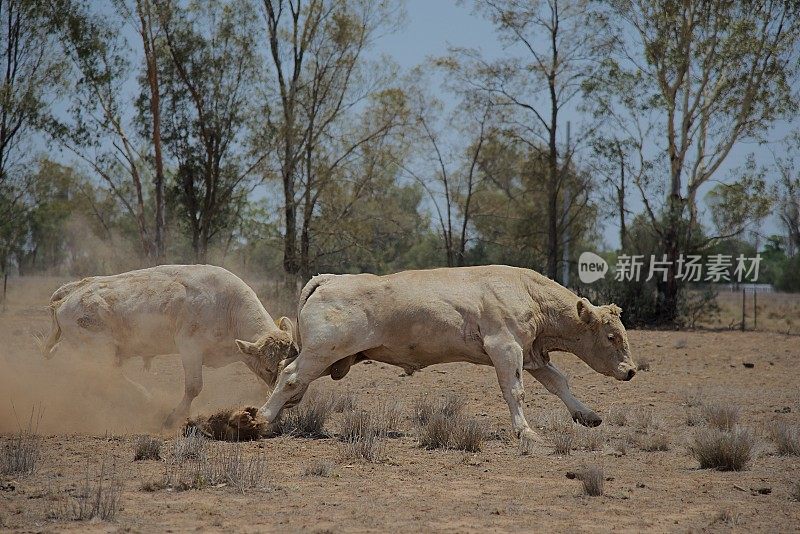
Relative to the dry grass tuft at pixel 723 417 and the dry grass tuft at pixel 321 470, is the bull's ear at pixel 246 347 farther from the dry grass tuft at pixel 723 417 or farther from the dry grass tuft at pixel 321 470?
the dry grass tuft at pixel 723 417

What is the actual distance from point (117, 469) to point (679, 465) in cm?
525

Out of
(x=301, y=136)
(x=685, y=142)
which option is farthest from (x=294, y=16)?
(x=685, y=142)

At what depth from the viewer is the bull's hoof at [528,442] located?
31.9 ft

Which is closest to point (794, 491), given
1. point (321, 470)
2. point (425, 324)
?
point (321, 470)

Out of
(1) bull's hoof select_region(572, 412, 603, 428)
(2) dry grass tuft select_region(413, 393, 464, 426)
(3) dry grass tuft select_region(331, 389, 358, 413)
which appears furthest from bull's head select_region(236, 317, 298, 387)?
(1) bull's hoof select_region(572, 412, 603, 428)

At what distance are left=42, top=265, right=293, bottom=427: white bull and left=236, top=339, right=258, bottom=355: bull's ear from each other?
10 centimetres

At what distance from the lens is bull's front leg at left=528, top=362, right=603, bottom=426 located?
10695 mm

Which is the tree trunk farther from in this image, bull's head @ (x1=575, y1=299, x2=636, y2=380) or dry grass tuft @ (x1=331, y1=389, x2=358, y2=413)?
bull's head @ (x1=575, y1=299, x2=636, y2=380)

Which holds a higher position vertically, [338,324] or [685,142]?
[685,142]

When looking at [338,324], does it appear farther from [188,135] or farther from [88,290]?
[188,135]

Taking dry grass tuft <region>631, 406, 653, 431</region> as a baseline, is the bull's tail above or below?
above

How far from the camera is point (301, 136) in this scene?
112 ft

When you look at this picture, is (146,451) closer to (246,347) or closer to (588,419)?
(246,347)

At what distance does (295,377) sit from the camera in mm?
10430
